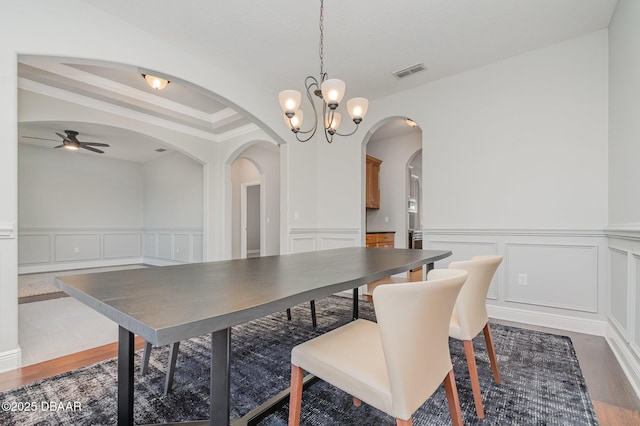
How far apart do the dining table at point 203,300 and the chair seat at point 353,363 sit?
228 mm

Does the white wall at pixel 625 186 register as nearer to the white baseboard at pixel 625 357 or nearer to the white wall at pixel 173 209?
the white baseboard at pixel 625 357

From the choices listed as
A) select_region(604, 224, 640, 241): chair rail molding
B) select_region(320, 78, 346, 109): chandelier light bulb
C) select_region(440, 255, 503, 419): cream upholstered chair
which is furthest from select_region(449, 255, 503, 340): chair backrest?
select_region(320, 78, 346, 109): chandelier light bulb

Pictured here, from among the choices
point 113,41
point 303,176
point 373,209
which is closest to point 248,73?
point 113,41

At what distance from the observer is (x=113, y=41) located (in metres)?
2.40

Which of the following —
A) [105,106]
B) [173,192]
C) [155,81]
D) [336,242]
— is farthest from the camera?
[173,192]

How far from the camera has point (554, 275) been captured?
2.78 metres

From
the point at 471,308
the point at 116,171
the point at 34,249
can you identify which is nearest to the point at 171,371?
the point at 471,308

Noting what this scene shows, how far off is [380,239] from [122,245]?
6.51 metres

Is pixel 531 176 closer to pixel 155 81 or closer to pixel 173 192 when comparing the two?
pixel 155 81

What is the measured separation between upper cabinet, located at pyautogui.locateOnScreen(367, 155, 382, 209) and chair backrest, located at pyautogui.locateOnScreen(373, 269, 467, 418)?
444cm

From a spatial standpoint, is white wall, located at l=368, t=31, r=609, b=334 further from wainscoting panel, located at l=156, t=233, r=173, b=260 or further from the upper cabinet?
wainscoting panel, located at l=156, t=233, r=173, b=260

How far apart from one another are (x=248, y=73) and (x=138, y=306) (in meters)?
3.06

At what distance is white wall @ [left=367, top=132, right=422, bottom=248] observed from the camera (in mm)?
5445

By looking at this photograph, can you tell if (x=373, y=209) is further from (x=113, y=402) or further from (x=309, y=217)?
(x=113, y=402)
